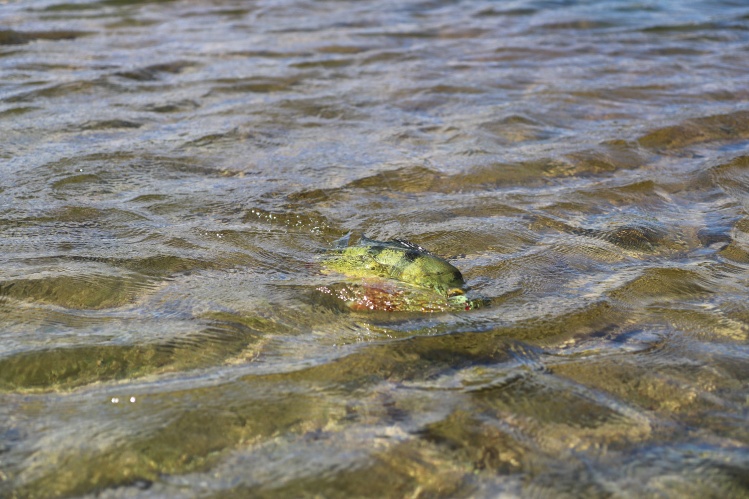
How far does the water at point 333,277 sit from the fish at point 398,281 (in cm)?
8

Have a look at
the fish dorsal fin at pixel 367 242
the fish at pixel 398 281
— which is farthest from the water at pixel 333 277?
the fish dorsal fin at pixel 367 242

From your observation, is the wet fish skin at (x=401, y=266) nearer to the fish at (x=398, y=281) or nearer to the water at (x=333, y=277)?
the fish at (x=398, y=281)

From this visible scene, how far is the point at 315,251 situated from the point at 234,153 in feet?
5.34

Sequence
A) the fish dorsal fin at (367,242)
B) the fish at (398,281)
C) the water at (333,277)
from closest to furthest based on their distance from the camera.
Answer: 1. the water at (333,277)
2. the fish at (398,281)
3. the fish dorsal fin at (367,242)

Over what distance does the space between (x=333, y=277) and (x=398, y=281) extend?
0.99 feet

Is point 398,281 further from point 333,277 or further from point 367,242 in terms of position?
point 367,242

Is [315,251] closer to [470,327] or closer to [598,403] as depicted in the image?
[470,327]

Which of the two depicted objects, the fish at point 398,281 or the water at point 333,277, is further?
the fish at point 398,281

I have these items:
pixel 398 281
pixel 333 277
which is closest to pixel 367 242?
pixel 333 277

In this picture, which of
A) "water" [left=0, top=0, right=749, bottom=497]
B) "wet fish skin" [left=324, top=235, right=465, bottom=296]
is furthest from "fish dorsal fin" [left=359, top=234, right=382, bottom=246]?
"water" [left=0, top=0, right=749, bottom=497]

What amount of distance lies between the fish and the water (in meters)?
0.08

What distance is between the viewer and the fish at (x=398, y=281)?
301 centimetres

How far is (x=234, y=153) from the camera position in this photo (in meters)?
5.03

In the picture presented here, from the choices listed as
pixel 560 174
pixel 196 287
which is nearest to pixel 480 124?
pixel 560 174
